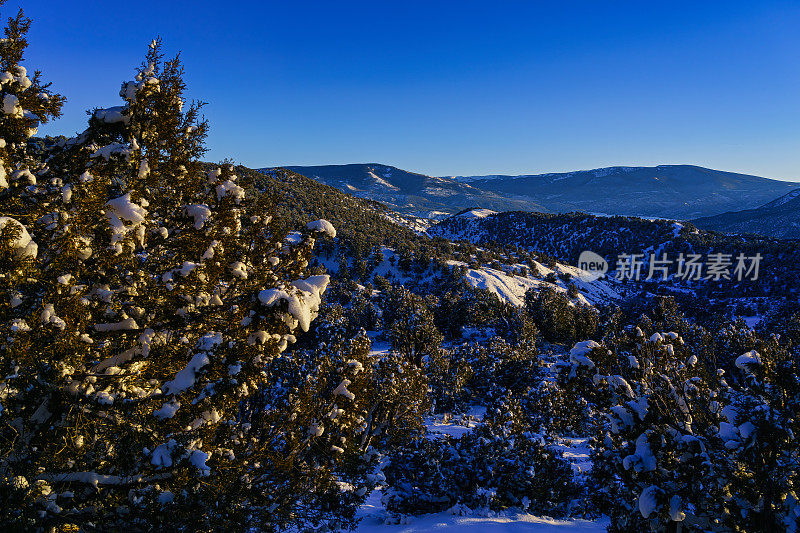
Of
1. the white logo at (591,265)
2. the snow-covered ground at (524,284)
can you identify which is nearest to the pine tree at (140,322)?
the snow-covered ground at (524,284)

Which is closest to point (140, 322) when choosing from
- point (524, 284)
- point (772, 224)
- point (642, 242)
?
point (524, 284)

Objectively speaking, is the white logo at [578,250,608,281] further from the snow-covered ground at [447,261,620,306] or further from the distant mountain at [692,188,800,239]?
the distant mountain at [692,188,800,239]

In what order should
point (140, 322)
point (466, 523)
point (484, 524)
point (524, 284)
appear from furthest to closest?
1. point (524, 284)
2. point (466, 523)
3. point (484, 524)
4. point (140, 322)

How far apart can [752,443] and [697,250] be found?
380 ft

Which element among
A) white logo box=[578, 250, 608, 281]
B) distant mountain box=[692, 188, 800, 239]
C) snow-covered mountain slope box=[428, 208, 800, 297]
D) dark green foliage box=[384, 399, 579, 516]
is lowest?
dark green foliage box=[384, 399, 579, 516]

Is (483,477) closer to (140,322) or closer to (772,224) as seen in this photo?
(140,322)

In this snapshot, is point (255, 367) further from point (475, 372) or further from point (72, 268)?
point (475, 372)

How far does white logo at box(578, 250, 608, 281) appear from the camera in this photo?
92312mm

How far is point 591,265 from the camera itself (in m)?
104

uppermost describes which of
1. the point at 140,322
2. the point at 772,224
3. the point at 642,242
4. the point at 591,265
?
the point at 772,224

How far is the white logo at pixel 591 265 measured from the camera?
9231cm

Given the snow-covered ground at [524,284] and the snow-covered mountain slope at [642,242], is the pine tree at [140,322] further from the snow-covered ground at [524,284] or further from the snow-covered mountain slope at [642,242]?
the snow-covered mountain slope at [642,242]

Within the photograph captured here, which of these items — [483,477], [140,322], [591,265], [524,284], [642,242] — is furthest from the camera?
[642,242]

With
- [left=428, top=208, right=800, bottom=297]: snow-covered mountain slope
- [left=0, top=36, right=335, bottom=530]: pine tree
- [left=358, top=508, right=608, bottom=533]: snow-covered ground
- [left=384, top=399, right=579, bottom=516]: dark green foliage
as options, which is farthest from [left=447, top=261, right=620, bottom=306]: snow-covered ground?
[left=0, top=36, right=335, bottom=530]: pine tree
